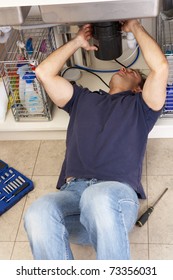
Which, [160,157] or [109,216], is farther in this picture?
[160,157]

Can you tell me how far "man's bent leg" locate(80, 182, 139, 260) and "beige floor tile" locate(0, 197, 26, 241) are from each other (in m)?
0.49

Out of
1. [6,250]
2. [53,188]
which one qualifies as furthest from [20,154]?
[6,250]

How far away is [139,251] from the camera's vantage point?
4.84 ft

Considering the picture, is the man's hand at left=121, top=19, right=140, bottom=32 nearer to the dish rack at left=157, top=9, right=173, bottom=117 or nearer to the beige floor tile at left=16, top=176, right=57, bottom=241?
the dish rack at left=157, top=9, right=173, bottom=117

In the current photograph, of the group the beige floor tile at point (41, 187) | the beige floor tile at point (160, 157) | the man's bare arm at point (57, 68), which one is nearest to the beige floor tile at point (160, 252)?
the beige floor tile at point (160, 157)

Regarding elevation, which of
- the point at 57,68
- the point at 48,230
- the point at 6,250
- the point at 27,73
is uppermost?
the point at 57,68

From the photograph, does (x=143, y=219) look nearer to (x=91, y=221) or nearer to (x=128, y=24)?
(x=91, y=221)

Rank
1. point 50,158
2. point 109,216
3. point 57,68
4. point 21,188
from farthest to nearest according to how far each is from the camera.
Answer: point 50,158
point 21,188
point 57,68
point 109,216

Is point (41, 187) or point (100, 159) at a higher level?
point (100, 159)

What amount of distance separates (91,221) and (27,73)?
0.85 metres

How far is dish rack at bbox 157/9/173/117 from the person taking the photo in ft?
4.98

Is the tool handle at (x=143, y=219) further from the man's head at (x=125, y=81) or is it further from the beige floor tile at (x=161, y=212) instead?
the man's head at (x=125, y=81)

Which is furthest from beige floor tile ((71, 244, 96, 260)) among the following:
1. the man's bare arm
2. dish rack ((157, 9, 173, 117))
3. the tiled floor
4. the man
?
dish rack ((157, 9, 173, 117))
